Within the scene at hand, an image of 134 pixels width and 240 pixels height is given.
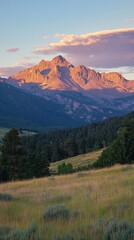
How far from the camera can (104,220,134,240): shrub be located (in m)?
7.69

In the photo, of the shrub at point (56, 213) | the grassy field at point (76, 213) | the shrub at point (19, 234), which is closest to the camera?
the shrub at point (19, 234)

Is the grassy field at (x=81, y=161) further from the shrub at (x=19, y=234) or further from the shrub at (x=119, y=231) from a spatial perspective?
the shrub at (x=119, y=231)

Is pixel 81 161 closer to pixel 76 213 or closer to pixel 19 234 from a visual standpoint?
pixel 76 213

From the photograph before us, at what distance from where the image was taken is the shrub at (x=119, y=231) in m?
7.69

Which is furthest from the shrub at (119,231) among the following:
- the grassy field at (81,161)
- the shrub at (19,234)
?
the grassy field at (81,161)

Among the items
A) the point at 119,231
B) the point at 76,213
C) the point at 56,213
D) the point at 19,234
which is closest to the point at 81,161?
the point at 76,213

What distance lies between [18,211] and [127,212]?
11.4 ft

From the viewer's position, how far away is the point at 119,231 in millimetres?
7926

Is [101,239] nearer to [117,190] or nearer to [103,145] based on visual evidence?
[117,190]

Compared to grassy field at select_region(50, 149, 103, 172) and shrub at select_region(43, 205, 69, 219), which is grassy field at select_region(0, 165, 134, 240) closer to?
shrub at select_region(43, 205, 69, 219)

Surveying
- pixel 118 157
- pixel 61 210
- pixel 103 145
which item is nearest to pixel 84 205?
pixel 61 210

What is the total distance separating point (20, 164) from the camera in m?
50.2

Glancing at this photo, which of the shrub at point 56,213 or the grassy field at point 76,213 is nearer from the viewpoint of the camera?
the grassy field at point 76,213

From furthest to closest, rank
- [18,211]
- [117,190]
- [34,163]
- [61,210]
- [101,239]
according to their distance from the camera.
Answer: [34,163]
[117,190]
[18,211]
[61,210]
[101,239]
